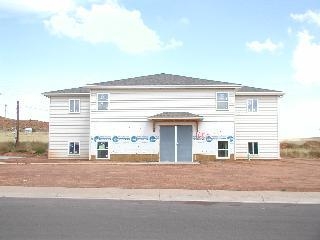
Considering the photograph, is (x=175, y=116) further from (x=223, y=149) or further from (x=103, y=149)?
(x=103, y=149)

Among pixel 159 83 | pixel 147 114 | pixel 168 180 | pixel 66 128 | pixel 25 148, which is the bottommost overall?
pixel 168 180

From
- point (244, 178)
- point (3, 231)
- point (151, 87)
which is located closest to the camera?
point (3, 231)

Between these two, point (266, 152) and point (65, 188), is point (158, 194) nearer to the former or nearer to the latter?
point (65, 188)

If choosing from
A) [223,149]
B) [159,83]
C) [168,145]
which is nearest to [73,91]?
[159,83]

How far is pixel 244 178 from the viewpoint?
72.4 ft

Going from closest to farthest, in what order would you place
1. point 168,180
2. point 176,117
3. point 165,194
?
1. point 165,194
2. point 168,180
3. point 176,117

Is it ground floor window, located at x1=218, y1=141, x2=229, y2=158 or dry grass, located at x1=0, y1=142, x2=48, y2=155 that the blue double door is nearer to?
ground floor window, located at x1=218, y1=141, x2=229, y2=158

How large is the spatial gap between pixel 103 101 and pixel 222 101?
809 centimetres

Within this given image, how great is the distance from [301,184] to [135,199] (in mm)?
7294

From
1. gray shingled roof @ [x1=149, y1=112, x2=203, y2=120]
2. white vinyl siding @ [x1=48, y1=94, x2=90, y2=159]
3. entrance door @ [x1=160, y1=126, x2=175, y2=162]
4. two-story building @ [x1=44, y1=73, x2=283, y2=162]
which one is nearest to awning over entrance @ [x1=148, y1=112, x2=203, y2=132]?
gray shingled roof @ [x1=149, y1=112, x2=203, y2=120]

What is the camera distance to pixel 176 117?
3434 cm

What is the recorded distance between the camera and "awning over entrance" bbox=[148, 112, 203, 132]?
34.4 meters

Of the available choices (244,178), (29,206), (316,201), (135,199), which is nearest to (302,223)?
(316,201)

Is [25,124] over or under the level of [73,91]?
over
